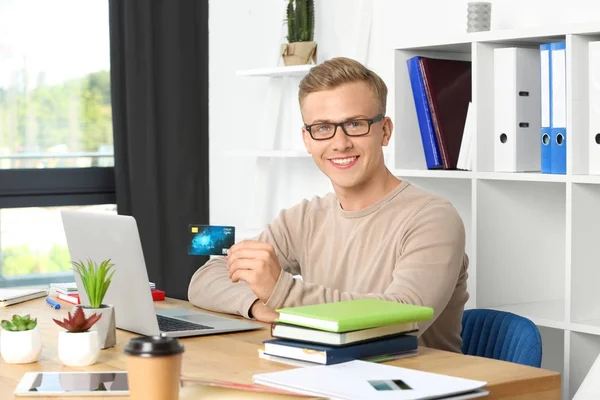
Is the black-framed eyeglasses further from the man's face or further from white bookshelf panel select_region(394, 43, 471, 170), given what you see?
white bookshelf panel select_region(394, 43, 471, 170)

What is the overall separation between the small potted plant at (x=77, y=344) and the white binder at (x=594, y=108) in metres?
1.38

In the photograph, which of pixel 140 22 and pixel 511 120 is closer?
pixel 511 120

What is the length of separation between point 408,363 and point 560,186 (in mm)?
1269

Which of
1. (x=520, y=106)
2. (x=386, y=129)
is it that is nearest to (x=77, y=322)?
(x=386, y=129)

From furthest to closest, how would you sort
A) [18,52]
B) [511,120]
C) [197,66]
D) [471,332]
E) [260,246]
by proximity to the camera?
[197,66] < [18,52] < [511,120] < [471,332] < [260,246]

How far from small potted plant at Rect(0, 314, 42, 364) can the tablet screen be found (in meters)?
0.11

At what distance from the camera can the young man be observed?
6.95ft

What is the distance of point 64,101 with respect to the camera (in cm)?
404

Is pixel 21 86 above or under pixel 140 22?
under

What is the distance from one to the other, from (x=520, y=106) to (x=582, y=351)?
694 millimetres

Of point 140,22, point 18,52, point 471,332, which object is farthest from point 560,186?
point 18,52

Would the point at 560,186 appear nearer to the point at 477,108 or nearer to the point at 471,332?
the point at 477,108

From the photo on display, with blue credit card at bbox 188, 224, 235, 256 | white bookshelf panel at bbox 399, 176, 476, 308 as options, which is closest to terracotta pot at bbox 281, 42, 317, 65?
white bookshelf panel at bbox 399, 176, 476, 308

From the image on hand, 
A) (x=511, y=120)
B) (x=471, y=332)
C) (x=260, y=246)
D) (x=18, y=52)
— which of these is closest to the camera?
(x=260, y=246)
